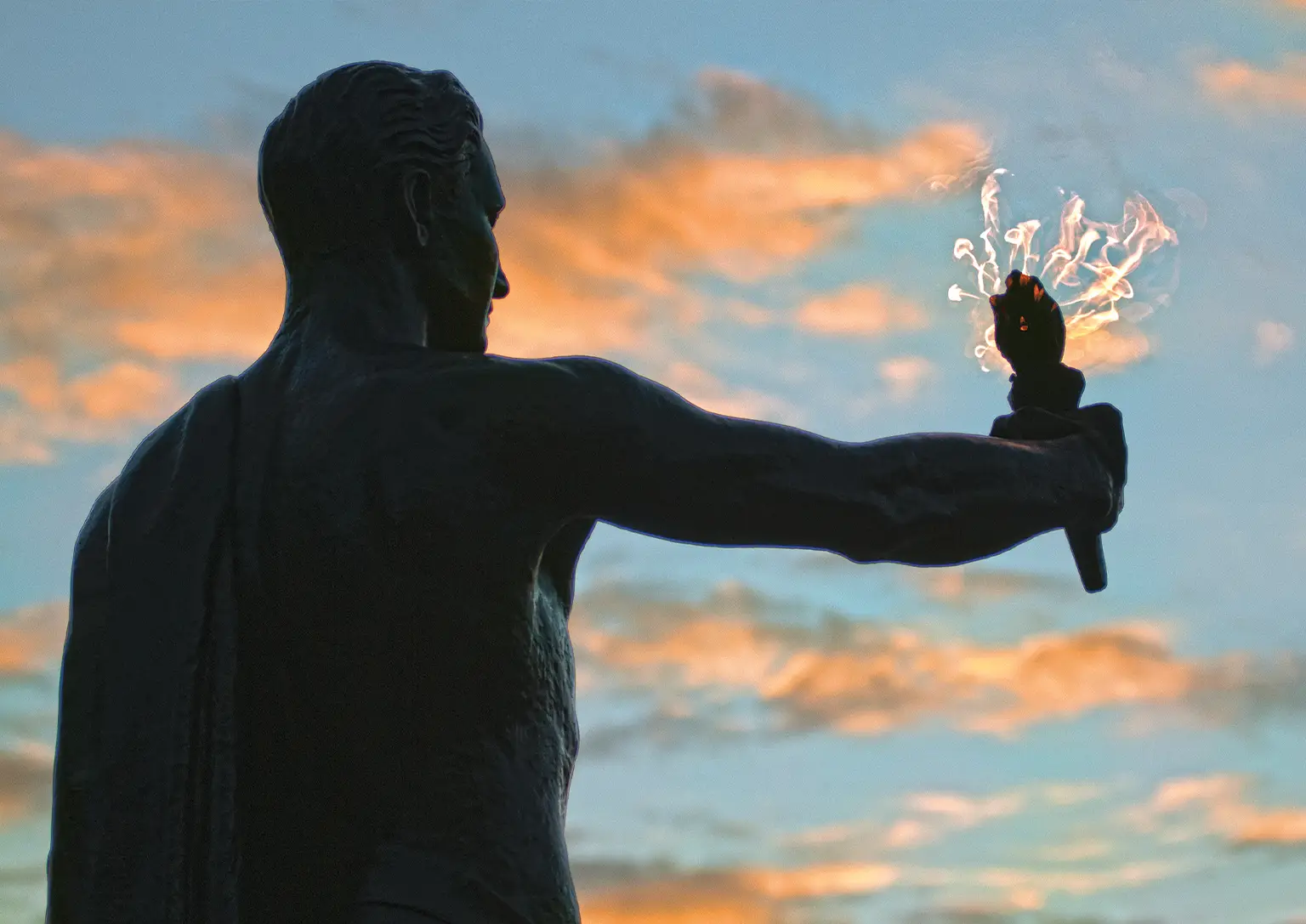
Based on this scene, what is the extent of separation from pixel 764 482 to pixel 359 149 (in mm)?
1575

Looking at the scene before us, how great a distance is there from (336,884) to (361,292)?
1748 mm

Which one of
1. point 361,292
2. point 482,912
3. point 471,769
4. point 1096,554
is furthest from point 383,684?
point 1096,554

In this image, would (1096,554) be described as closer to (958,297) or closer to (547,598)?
(958,297)

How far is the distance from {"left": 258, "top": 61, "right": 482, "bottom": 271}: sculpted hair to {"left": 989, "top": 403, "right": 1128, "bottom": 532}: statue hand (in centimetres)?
185

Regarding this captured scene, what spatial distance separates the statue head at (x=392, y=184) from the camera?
5.76 m

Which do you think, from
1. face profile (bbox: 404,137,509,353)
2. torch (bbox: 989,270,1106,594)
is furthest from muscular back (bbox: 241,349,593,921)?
torch (bbox: 989,270,1106,594)

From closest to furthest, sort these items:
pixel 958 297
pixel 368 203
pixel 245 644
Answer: pixel 245 644 < pixel 368 203 < pixel 958 297

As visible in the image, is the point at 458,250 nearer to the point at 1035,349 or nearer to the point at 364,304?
the point at 364,304

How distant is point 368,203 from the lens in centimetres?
577

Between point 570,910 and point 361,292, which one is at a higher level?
point 361,292

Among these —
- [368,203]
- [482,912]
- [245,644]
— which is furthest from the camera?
[368,203]

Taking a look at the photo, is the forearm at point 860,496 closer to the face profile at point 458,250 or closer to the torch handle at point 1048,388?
the torch handle at point 1048,388

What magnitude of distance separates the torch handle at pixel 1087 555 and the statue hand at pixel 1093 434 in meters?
0.04

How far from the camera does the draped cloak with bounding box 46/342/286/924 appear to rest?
5160mm
